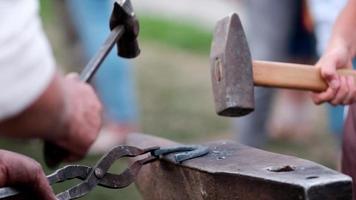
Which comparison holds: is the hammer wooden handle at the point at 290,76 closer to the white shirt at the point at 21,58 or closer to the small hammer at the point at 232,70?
the small hammer at the point at 232,70

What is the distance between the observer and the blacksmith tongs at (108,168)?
161 centimetres

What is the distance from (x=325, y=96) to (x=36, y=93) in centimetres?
67

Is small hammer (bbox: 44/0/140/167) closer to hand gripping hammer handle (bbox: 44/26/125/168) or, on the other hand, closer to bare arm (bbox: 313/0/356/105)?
hand gripping hammer handle (bbox: 44/26/125/168)

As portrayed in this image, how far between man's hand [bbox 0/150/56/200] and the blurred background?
228cm

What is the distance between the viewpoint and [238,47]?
175 cm

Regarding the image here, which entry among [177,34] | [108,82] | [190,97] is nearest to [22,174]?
[108,82]

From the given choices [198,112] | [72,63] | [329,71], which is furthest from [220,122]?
[329,71]

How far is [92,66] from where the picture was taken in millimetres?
2105

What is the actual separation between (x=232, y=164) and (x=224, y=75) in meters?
0.22

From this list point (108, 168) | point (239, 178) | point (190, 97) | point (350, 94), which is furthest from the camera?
point (190, 97)

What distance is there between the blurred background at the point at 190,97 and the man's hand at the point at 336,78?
204 cm

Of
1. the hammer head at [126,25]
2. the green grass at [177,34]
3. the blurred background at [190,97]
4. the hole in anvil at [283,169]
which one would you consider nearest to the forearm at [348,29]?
the hammer head at [126,25]

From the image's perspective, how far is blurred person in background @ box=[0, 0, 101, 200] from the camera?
6.95 feet

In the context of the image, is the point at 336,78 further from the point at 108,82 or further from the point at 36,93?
the point at 108,82
